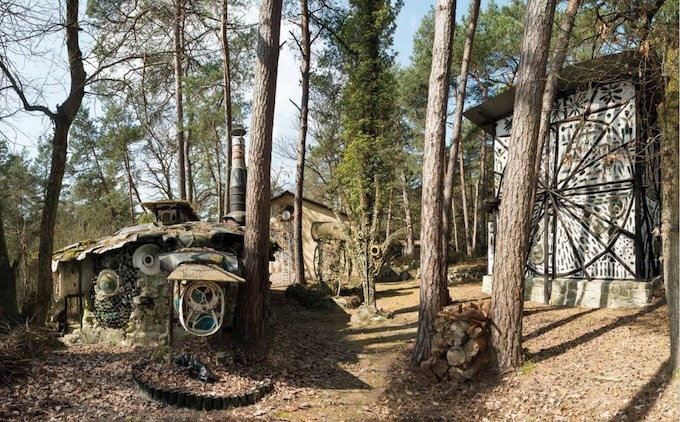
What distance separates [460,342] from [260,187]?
4.25 meters

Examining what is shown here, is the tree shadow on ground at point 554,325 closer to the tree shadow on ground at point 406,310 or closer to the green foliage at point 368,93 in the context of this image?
the tree shadow on ground at point 406,310

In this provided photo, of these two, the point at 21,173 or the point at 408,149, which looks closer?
the point at 21,173

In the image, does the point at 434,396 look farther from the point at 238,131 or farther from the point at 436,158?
the point at 238,131

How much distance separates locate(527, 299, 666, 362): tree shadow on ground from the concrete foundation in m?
0.43

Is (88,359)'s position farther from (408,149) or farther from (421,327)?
(408,149)

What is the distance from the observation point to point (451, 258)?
21.9 m

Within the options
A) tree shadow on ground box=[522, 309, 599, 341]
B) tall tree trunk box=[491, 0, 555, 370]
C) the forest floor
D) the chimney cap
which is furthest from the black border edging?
the chimney cap

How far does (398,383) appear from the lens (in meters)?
6.68

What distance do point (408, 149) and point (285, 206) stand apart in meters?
9.88

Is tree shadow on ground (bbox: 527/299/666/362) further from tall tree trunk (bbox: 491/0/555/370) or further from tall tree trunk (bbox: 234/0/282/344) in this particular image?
tall tree trunk (bbox: 234/0/282/344)

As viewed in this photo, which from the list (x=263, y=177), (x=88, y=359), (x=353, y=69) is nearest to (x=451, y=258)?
(x=353, y=69)

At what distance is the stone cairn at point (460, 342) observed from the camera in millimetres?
6355

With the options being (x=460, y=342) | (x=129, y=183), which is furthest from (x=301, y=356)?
(x=129, y=183)

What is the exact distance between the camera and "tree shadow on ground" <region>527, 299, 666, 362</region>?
6634mm
